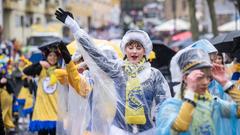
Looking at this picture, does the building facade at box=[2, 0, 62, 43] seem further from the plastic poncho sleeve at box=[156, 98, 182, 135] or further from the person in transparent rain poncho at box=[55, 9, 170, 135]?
the plastic poncho sleeve at box=[156, 98, 182, 135]

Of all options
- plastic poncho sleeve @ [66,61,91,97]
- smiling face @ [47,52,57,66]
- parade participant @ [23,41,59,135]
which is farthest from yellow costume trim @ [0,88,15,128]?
plastic poncho sleeve @ [66,61,91,97]

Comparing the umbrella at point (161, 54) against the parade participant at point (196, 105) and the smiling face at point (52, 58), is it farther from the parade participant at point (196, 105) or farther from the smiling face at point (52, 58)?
the parade participant at point (196, 105)

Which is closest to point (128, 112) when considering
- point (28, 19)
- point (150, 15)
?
point (28, 19)

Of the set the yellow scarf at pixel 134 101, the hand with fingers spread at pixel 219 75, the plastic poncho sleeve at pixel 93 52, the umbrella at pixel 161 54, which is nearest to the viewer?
the hand with fingers spread at pixel 219 75

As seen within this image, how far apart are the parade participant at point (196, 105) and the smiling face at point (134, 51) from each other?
157cm

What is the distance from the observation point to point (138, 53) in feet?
20.8

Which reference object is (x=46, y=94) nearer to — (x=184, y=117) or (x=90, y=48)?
(x=90, y=48)

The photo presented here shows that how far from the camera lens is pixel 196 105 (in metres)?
4.51

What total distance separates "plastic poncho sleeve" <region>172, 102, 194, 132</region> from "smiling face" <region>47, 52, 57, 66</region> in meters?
5.21

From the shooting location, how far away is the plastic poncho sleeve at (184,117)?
14.5 feet

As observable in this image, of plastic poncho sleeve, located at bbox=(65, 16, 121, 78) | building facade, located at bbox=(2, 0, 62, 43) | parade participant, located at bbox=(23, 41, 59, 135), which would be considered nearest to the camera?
plastic poncho sleeve, located at bbox=(65, 16, 121, 78)

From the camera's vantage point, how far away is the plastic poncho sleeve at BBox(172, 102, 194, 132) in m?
4.41

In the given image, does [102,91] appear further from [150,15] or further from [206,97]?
[150,15]

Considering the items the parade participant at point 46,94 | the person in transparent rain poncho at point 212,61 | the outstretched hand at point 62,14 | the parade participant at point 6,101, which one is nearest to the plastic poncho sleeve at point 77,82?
the outstretched hand at point 62,14
